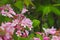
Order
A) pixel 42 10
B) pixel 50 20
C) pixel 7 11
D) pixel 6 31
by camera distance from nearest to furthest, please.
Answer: pixel 6 31, pixel 7 11, pixel 42 10, pixel 50 20

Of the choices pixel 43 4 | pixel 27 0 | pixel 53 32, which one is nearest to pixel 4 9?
pixel 27 0

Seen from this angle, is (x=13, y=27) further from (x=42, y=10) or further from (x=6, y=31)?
(x=42, y=10)

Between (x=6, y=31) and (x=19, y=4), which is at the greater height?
(x=19, y=4)

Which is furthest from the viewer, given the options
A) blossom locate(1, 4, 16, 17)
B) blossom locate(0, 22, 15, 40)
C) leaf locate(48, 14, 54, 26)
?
leaf locate(48, 14, 54, 26)

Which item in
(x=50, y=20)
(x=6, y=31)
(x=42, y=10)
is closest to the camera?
(x=6, y=31)

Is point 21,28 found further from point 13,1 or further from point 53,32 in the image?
point 13,1


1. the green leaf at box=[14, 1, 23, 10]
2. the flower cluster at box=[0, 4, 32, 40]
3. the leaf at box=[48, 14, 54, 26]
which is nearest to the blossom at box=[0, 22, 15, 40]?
the flower cluster at box=[0, 4, 32, 40]

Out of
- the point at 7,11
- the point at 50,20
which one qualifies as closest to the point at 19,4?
the point at 7,11

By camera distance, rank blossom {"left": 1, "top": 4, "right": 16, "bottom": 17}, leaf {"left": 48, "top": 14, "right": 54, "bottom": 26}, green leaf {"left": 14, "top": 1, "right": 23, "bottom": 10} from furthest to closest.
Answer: leaf {"left": 48, "top": 14, "right": 54, "bottom": 26}
green leaf {"left": 14, "top": 1, "right": 23, "bottom": 10}
blossom {"left": 1, "top": 4, "right": 16, "bottom": 17}

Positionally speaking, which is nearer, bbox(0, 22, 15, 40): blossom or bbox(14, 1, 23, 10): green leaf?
bbox(0, 22, 15, 40): blossom

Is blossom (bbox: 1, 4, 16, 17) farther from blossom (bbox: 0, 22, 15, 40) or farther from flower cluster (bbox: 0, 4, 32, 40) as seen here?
blossom (bbox: 0, 22, 15, 40)

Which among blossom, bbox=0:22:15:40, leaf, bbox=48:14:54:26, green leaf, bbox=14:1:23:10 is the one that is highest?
green leaf, bbox=14:1:23:10

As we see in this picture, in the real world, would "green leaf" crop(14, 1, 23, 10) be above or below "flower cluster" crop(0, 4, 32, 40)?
above

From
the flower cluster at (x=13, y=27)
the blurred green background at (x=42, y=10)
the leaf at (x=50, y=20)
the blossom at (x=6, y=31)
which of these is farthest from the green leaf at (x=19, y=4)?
the leaf at (x=50, y=20)
